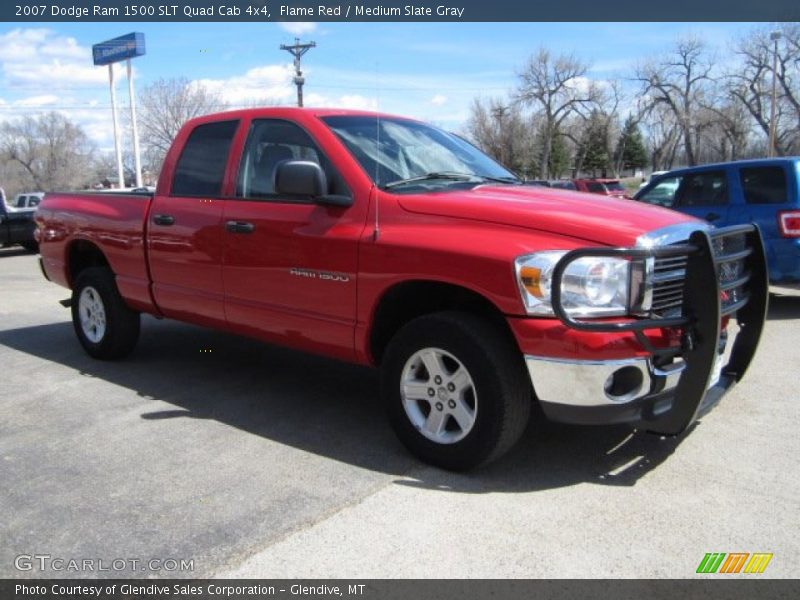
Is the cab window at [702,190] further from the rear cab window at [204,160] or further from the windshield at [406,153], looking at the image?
the rear cab window at [204,160]

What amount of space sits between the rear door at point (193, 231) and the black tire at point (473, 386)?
1.63m

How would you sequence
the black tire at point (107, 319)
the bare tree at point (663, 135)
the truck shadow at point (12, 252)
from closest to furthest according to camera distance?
1. the black tire at point (107, 319)
2. the truck shadow at point (12, 252)
3. the bare tree at point (663, 135)

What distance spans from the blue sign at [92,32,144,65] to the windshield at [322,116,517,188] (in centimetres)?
3863

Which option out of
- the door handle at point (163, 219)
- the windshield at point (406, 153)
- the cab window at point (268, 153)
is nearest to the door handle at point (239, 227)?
the cab window at point (268, 153)

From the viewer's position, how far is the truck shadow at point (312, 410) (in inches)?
145

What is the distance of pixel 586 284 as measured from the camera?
124 inches

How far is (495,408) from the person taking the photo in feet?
11.0

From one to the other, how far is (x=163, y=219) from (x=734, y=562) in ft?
13.6

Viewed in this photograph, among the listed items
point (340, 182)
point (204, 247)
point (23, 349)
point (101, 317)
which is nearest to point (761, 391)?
point (340, 182)

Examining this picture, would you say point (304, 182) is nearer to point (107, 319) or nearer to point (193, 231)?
point (193, 231)

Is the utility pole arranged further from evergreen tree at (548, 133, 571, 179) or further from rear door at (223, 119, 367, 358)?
evergreen tree at (548, 133, 571, 179)

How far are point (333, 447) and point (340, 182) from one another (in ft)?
A: 5.04

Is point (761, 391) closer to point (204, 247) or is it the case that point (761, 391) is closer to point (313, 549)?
point (313, 549)

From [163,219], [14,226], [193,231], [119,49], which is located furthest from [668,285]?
[119,49]
